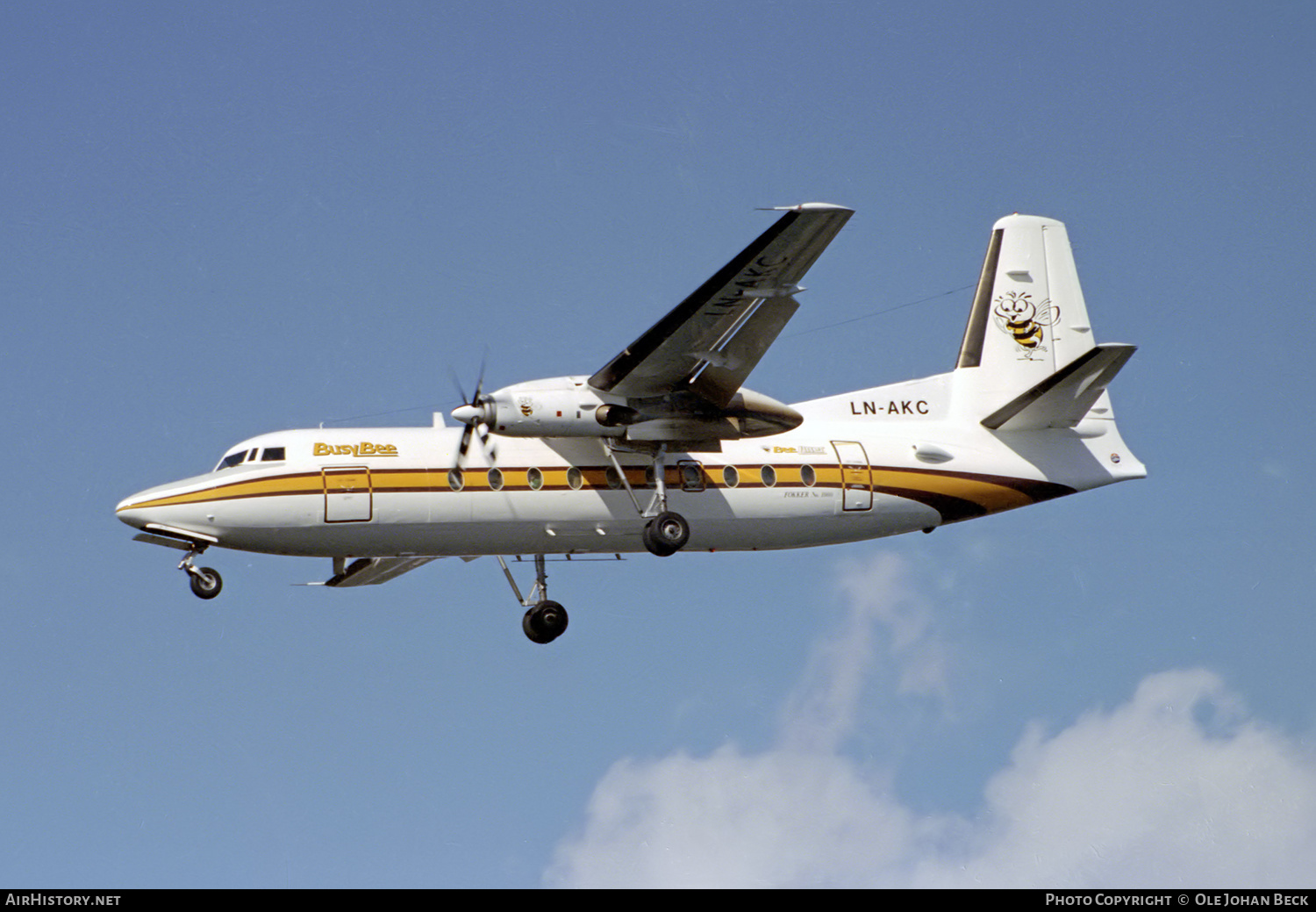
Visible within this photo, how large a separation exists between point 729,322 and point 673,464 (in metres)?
2.67

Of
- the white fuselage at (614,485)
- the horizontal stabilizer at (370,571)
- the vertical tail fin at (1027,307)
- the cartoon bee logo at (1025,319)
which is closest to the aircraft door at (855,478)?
the white fuselage at (614,485)

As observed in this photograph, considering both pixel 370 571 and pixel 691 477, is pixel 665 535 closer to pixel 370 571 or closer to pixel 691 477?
pixel 691 477

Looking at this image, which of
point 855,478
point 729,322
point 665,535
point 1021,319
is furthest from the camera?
point 1021,319

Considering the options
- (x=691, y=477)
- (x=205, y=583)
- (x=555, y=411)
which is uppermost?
(x=555, y=411)

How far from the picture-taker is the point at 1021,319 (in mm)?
26109

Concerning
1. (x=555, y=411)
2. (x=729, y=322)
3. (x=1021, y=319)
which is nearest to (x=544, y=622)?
(x=555, y=411)

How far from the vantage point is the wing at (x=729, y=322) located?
19.0 m

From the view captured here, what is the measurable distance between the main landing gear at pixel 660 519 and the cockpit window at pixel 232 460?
4767 mm

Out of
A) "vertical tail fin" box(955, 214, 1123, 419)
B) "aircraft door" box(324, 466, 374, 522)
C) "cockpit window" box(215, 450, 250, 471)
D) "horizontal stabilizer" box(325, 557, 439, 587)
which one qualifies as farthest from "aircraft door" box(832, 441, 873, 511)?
"cockpit window" box(215, 450, 250, 471)

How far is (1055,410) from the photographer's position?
2420 centimetres

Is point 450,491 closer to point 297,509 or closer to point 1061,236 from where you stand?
point 297,509
